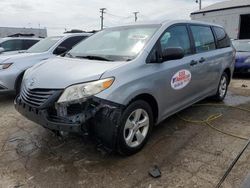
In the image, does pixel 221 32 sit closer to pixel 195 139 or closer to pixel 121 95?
pixel 195 139

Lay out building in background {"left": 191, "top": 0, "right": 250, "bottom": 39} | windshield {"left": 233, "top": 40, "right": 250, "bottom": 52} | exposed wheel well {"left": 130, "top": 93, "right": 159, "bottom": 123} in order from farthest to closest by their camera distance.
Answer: building in background {"left": 191, "top": 0, "right": 250, "bottom": 39}, windshield {"left": 233, "top": 40, "right": 250, "bottom": 52}, exposed wheel well {"left": 130, "top": 93, "right": 159, "bottom": 123}

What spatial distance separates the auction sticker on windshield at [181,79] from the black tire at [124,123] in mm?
Result: 676

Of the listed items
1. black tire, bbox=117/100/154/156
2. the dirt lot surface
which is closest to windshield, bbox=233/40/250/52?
the dirt lot surface

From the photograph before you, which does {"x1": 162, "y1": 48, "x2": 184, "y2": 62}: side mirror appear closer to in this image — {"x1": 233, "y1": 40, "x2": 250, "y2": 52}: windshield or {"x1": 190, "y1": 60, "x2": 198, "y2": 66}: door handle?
Answer: {"x1": 190, "y1": 60, "x2": 198, "y2": 66}: door handle

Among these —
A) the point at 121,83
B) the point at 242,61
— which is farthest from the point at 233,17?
the point at 121,83

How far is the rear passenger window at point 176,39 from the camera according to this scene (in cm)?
410

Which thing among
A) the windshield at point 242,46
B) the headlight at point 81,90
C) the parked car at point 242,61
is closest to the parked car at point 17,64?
the headlight at point 81,90

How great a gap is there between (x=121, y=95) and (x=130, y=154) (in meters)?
0.83

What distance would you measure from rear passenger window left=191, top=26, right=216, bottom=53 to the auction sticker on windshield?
62 centimetres

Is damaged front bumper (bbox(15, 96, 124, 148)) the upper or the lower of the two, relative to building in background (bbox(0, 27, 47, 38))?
lower

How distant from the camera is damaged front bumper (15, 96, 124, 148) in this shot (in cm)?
311

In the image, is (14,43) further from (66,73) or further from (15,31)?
(15,31)

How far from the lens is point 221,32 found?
6.05 meters

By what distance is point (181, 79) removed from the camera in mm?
4340
